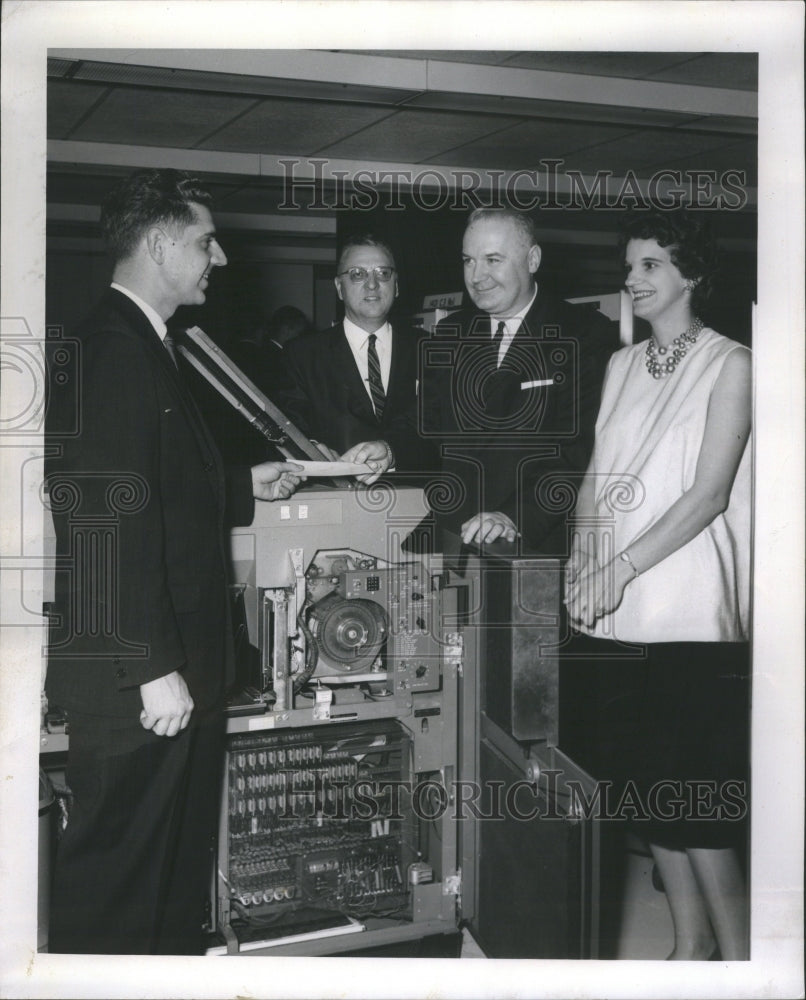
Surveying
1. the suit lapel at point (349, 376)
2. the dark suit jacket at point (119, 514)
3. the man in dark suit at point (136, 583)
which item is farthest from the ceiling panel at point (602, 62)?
the dark suit jacket at point (119, 514)

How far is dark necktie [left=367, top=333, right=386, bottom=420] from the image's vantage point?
2.82 m

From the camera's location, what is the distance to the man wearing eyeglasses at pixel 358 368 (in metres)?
2.77

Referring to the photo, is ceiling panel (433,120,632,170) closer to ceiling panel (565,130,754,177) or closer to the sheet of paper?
ceiling panel (565,130,754,177)

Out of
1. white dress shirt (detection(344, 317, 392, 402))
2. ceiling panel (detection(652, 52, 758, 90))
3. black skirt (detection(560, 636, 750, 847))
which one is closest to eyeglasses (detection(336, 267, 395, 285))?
white dress shirt (detection(344, 317, 392, 402))

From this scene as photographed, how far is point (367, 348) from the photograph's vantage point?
9.35 feet

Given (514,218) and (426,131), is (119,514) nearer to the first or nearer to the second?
(514,218)

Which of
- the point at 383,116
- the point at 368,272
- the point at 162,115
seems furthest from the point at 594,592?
the point at 162,115

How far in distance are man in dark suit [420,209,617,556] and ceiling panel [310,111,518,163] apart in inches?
33.0

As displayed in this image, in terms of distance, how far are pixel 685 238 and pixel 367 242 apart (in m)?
0.90

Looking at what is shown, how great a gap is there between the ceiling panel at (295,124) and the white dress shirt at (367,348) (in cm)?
70

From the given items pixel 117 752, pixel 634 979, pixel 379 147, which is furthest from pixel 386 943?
pixel 379 147

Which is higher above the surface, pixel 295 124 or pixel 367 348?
pixel 295 124

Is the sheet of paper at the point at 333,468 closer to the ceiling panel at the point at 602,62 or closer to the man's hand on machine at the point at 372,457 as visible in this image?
the man's hand on machine at the point at 372,457

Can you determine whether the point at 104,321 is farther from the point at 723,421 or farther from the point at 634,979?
the point at 634,979
